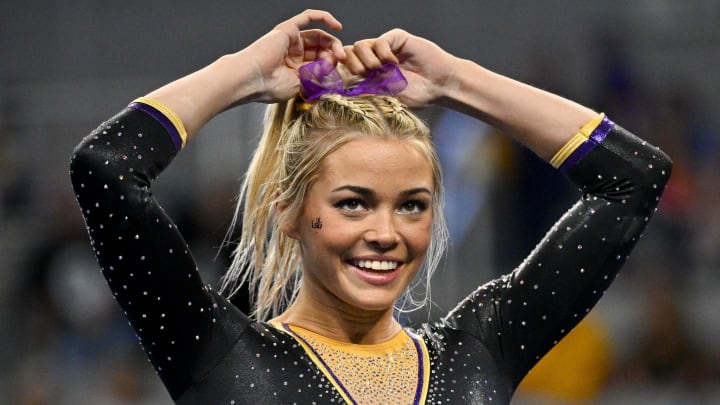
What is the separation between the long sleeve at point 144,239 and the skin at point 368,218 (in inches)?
9.5

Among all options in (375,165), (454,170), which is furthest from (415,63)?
(454,170)

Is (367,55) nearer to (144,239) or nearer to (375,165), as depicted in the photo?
(375,165)

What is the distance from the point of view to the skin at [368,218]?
2082 mm

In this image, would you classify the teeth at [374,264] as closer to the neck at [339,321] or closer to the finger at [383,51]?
the neck at [339,321]

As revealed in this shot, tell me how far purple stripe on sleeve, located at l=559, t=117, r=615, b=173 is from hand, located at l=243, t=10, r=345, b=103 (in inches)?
19.9

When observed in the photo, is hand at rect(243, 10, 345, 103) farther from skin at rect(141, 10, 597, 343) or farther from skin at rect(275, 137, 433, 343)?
skin at rect(275, 137, 433, 343)

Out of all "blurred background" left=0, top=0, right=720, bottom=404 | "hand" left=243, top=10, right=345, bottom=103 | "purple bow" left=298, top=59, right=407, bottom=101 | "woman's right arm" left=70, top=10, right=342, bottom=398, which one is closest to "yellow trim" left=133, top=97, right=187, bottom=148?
"woman's right arm" left=70, top=10, right=342, bottom=398

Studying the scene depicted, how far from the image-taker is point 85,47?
20.3ft

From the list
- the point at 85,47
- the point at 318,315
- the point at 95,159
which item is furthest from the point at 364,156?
the point at 85,47

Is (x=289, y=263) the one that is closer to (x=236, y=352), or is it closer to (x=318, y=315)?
(x=318, y=315)

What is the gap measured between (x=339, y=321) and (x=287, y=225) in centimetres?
21

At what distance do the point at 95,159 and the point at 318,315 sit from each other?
1.82 ft

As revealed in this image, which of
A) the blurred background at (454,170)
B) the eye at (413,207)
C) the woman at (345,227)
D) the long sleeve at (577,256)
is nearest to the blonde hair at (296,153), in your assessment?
the woman at (345,227)

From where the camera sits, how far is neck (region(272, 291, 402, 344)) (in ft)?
7.27
